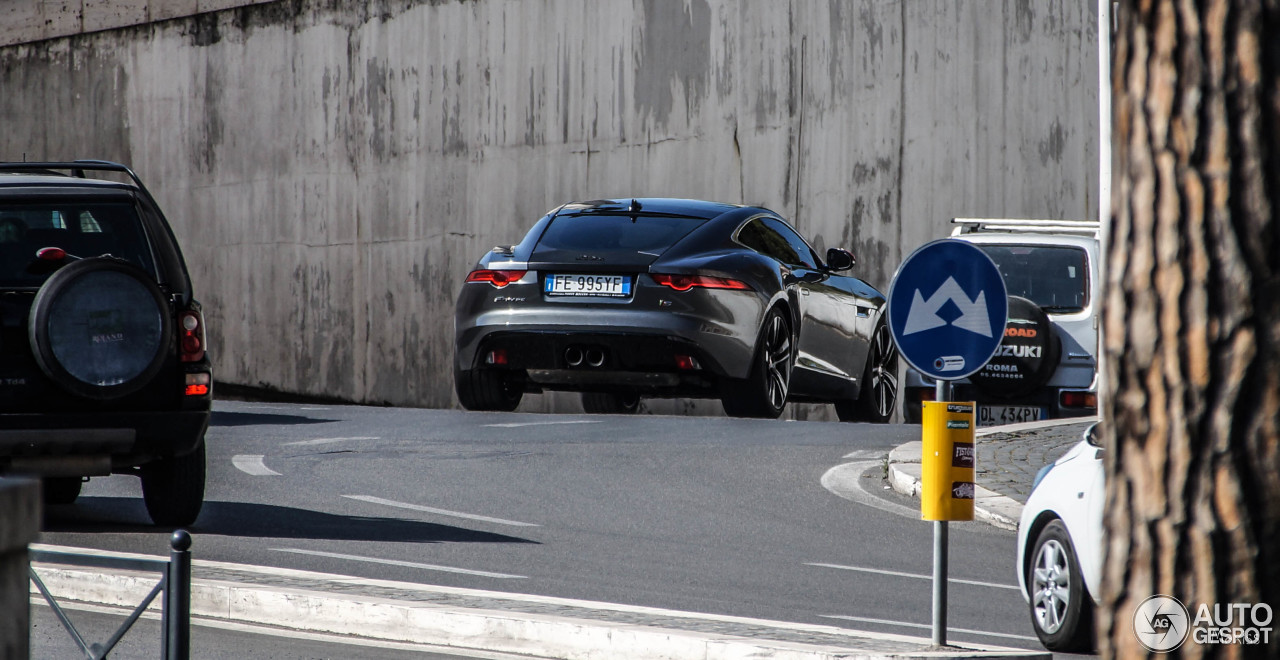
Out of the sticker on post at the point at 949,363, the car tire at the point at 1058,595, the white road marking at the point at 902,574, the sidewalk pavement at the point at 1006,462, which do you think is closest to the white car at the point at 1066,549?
the car tire at the point at 1058,595

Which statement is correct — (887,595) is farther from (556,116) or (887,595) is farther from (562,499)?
(556,116)

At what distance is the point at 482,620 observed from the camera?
6676 mm

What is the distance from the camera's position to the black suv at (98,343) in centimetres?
855

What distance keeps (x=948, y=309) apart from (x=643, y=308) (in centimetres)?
626

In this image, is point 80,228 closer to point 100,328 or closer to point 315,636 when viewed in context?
point 100,328

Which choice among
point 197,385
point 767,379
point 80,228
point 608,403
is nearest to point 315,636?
point 197,385

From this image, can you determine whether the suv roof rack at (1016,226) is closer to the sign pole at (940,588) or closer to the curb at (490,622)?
the sign pole at (940,588)

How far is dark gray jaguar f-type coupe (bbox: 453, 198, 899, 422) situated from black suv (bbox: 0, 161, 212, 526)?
443 centimetres

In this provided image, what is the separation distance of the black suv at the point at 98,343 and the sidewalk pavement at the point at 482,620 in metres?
1.09

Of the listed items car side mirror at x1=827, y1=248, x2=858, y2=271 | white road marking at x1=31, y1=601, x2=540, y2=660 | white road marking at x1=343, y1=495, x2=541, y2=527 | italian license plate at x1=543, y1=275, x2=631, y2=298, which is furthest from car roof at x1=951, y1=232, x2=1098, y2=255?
white road marking at x1=31, y1=601, x2=540, y2=660

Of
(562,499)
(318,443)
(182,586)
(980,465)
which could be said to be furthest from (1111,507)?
(318,443)

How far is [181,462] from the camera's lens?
9.45 metres

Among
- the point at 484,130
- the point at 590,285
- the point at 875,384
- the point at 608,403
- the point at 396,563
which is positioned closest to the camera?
the point at 396,563

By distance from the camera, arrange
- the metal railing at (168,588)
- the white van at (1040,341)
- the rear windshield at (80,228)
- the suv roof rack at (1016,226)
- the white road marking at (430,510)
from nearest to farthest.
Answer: the metal railing at (168,588) < the rear windshield at (80,228) < the white road marking at (430,510) < the white van at (1040,341) < the suv roof rack at (1016,226)
